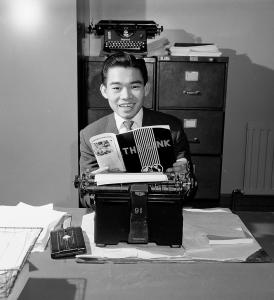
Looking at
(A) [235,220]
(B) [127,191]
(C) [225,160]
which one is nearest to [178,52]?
(C) [225,160]

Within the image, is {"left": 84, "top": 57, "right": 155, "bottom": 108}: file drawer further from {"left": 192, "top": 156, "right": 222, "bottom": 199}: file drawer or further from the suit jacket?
the suit jacket

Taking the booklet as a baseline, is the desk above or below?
below

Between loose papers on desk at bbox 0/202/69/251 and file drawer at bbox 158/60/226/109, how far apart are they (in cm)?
159

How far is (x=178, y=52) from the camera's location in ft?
8.94

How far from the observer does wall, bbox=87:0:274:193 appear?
3150mm

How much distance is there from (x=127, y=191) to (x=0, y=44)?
1.94 meters

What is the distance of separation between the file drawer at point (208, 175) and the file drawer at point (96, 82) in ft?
1.79

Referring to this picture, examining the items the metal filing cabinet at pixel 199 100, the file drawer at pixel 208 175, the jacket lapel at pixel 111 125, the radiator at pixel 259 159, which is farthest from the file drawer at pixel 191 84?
the jacket lapel at pixel 111 125

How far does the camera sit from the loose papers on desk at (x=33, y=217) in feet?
3.95

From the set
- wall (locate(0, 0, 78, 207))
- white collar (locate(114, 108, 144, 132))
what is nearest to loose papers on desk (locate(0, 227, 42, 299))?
white collar (locate(114, 108, 144, 132))

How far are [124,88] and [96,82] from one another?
130 cm

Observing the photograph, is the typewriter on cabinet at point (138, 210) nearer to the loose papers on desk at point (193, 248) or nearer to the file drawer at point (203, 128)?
the loose papers on desk at point (193, 248)

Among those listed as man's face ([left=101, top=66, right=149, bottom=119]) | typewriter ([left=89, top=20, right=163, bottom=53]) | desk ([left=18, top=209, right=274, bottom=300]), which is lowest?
desk ([left=18, top=209, right=274, bottom=300])

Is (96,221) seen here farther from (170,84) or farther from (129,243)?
(170,84)
